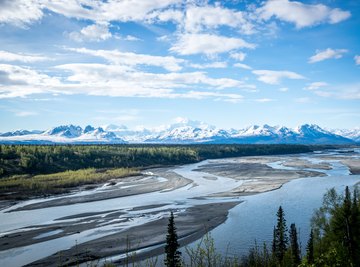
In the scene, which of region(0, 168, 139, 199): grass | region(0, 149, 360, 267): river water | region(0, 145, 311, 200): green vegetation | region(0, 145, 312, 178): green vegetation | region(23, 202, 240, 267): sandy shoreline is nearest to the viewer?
region(23, 202, 240, 267): sandy shoreline

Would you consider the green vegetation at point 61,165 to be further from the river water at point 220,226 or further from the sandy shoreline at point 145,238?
the sandy shoreline at point 145,238

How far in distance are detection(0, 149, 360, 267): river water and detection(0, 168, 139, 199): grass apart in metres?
17.6

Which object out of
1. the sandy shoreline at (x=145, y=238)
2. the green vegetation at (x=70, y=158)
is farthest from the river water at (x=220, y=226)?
the green vegetation at (x=70, y=158)

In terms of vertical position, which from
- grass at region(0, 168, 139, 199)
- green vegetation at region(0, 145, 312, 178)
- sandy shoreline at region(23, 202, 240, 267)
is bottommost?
sandy shoreline at region(23, 202, 240, 267)

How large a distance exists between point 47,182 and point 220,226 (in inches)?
2106

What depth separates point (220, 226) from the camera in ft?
155

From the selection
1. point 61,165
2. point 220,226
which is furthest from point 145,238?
point 61,165

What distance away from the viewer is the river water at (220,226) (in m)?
38.1

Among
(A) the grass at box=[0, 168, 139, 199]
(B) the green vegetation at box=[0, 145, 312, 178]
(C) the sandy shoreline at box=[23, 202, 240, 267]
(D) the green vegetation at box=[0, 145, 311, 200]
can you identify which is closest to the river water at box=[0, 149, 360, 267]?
(C) the sandy shoreline at box=[23, 202, 240, 267]

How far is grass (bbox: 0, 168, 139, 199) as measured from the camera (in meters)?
75.6

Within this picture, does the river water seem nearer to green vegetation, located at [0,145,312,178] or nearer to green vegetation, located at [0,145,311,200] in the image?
green vegetation, located at [0,145,311,200]

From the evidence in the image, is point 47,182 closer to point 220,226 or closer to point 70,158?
point 70,158

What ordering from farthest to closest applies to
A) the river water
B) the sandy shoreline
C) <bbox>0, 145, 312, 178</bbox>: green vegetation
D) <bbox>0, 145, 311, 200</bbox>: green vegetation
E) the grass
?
<bbox>0, 145, 312, 178</bbox>: green vegetation
<bbox>0, 145, 311, 200</bbox>: green vegetation
the grass
the river water
the sandy shoreline

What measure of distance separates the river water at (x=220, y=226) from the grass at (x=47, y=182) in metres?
17.6
